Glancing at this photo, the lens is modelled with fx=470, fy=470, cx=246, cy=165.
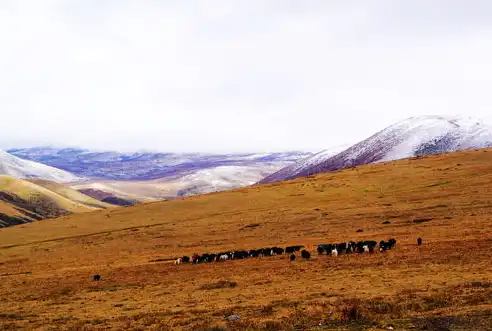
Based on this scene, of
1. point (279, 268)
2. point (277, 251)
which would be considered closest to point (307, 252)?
point (279, 268)

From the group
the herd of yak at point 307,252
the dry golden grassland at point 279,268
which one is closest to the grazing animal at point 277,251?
the herd of yak at point 307,252

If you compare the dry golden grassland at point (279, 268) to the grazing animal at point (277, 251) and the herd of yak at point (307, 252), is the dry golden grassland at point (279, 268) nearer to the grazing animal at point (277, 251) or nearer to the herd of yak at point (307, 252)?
the herd of yak at point (307, 252)

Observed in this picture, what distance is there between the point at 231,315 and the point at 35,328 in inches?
403

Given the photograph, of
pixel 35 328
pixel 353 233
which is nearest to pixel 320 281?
pixel 35 328

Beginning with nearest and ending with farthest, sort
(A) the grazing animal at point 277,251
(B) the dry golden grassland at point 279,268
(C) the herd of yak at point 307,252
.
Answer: (B) the dry golden grassland at point 279,268 → (C) the herd of yak at point 307,252 → (A) the grazing animal at point 277,251

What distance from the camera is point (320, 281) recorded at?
29750 millimetres

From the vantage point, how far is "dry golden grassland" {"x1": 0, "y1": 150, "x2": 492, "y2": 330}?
2107cm

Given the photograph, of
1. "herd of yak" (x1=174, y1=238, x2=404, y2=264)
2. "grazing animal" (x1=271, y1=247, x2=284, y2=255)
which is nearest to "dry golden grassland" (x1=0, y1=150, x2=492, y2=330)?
"herd of yak" (x1=174, y1=238, x2=404, y2=264)

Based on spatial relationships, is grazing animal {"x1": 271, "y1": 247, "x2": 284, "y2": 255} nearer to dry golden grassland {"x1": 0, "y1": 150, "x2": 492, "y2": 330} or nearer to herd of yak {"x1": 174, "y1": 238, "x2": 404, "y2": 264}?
herd of yak {"x1": 174, "y1": 238, "x2": 404, "y2": 264}

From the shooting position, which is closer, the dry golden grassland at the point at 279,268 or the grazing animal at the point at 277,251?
the dry golden grassland at the point at 279,268

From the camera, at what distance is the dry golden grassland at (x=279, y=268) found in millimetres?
21072

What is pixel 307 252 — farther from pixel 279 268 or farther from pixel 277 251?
pixel 277 251

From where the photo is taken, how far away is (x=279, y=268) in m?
37.1

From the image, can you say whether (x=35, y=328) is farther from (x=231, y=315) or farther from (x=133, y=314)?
(x=231, y=315)
